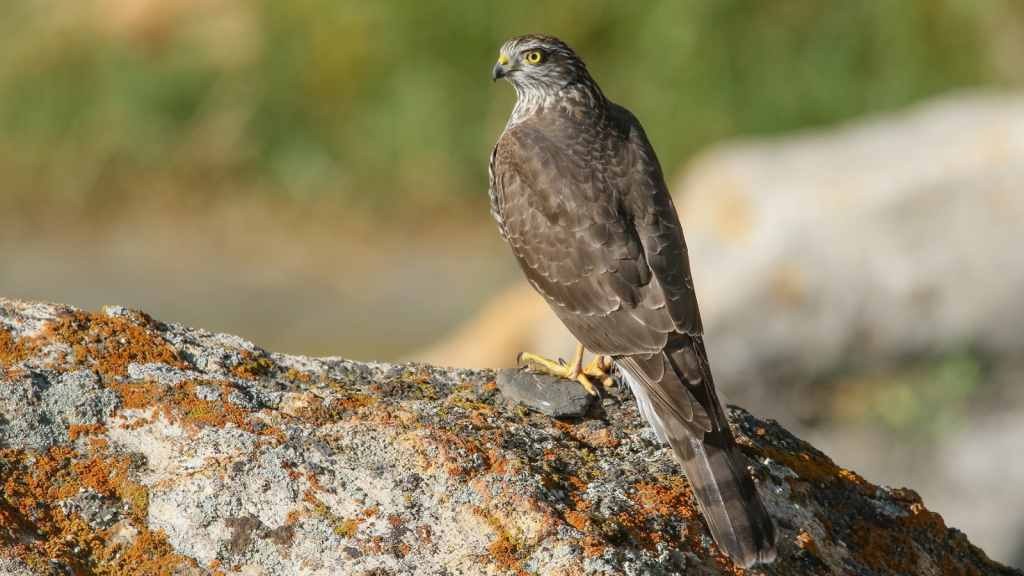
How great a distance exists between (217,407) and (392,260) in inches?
362

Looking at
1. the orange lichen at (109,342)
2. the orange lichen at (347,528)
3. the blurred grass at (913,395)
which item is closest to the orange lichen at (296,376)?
the orange lichen at (109,342)

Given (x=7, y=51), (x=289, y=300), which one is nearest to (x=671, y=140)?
(x=289, y=300)

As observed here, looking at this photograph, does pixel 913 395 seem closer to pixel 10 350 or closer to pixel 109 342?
pixel 109 342

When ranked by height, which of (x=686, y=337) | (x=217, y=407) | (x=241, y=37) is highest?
(x=241, y=37)

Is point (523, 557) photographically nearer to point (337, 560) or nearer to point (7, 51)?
point (337, 560)

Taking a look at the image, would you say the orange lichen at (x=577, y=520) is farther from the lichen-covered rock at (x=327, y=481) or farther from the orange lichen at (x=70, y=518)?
the orange lichen at (x=70, y=518)

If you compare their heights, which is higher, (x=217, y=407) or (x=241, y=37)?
(x=241, y=37)

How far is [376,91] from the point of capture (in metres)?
12.0

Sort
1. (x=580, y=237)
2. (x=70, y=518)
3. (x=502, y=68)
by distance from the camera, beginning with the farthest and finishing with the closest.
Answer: (x=502, y=68)
(x=580, y=237)
(x=70, y=518)

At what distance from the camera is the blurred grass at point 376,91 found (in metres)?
11.3

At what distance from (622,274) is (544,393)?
1.99 ft

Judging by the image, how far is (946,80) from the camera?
36.3ft

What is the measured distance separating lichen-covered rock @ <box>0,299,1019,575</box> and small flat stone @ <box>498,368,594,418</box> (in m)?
0.04

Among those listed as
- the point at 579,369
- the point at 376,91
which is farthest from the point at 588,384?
the point at 376,91
